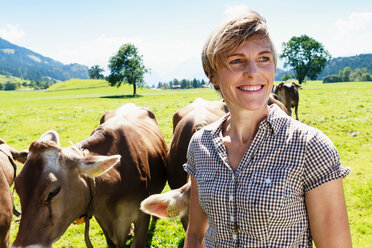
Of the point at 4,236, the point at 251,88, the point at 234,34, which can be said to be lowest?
the point at 4,236

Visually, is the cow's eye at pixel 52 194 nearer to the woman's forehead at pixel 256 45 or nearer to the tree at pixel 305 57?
the woman's forehead at pixel 256 45

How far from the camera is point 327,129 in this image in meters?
13.1

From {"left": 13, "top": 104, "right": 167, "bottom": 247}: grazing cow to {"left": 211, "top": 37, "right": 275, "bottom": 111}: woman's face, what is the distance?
1866 millimetres

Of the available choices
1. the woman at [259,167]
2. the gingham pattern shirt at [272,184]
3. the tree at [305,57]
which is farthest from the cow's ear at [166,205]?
the tree at [305,57]

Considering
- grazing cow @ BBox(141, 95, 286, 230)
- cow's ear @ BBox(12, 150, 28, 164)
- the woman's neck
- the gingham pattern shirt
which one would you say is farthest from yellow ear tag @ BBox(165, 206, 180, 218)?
cow's ear @ BBox(12, 150, 28, 164)

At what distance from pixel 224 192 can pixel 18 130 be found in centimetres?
1796

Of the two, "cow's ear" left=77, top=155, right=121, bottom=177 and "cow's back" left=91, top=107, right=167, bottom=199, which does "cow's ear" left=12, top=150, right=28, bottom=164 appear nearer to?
"cow's back" left=91, top=107, right=167, bottom=199

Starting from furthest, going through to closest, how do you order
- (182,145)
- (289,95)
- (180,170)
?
(289,95) < (182,145) < (180,170)

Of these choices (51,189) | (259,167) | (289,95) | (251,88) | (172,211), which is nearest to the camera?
(259,167)

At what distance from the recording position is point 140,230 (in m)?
4.49

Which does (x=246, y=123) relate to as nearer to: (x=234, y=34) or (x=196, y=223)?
(x=234, y=34)

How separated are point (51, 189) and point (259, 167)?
227 centimetres

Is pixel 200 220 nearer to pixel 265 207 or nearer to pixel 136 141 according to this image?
pixel 265 207

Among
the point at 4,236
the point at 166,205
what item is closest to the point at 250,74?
the point at 166,205
